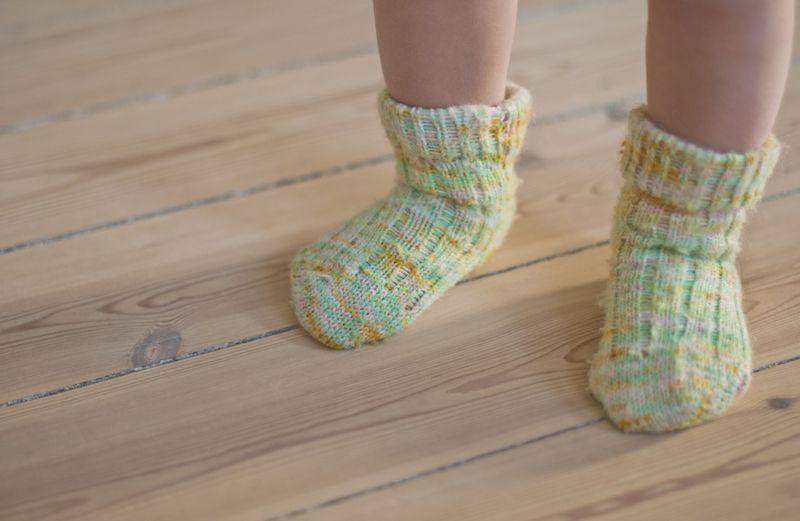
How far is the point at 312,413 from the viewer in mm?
685

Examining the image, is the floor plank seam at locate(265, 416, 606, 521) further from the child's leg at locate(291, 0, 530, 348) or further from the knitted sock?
the child's leg at locate(291, 0, 530, 348)

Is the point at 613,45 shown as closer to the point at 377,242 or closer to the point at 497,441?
the point at 377,242

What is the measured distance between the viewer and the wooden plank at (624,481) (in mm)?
604

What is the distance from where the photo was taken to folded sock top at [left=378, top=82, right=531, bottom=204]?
709 mm

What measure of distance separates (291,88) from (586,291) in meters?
0.50

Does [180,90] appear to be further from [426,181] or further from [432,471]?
[432,471]

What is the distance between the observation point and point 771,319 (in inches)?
29.4

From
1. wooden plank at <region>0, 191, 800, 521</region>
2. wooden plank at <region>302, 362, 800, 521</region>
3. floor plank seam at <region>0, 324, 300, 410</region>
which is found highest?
floor plank seam at <region>0, 324, 300, 410</region>

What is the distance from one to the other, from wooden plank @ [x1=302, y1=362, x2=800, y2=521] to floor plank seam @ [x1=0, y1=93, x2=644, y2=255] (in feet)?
1.37

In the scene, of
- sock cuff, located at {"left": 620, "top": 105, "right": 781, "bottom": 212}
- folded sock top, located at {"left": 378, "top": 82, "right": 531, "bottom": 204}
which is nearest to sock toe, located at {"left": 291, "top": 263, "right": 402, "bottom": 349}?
folded sock top, located at {"left": 378, "top": 82, "right": 531, "bottom": 204}

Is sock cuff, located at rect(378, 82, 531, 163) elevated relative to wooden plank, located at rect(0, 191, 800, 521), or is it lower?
elevated

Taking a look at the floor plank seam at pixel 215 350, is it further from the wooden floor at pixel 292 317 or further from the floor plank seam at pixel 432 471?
the floor plank seam at pixel 432 471

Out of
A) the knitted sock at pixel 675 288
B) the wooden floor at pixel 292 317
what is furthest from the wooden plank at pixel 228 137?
the knitted sock at pixel 675 288

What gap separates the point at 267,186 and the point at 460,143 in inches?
11.8
